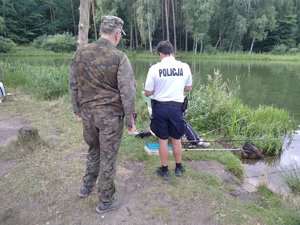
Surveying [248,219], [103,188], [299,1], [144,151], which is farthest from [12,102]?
[299,1]

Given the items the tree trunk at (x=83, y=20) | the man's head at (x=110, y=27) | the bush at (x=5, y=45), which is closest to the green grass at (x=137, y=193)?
the man's head at (x=110, y=27)

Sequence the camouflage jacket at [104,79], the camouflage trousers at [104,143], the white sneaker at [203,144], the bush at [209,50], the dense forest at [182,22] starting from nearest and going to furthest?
the camouflage jacket at [104,79], the camouflage trousers at [104,143], the white sneaker at [203,144], the dense forest at [182,22], the bush at [209,50]

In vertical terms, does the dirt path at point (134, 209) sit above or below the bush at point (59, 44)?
above

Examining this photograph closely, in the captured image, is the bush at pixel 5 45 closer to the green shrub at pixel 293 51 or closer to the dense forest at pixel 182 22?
the dense forest at pixel 182 22

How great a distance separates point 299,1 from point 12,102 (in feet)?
170

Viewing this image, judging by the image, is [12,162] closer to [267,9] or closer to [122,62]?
[122,62]

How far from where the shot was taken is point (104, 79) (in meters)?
3.03

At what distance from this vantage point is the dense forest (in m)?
38.5

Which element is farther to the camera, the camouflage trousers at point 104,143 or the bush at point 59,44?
the bush at point 59,44

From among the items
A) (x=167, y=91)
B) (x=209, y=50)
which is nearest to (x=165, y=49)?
(x=167, y=91)

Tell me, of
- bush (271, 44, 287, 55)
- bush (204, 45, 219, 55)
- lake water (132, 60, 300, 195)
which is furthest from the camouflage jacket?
bush (271, 44, 287, 55)

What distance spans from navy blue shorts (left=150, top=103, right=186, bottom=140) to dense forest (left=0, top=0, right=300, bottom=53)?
→ 34.0 meters

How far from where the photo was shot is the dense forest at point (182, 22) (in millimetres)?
38469

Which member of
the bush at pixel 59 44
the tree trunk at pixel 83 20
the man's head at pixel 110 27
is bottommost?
the bush at pixel 59 44
